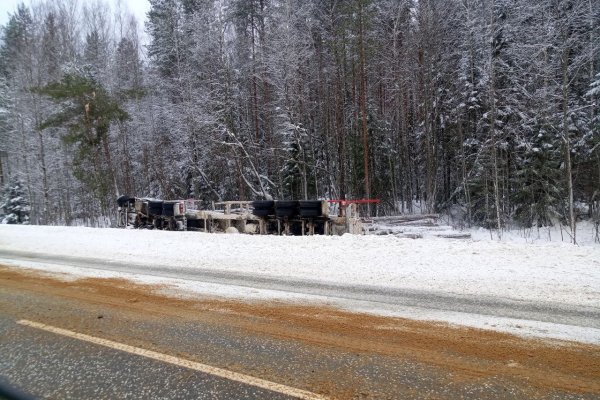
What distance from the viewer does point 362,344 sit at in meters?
4.27

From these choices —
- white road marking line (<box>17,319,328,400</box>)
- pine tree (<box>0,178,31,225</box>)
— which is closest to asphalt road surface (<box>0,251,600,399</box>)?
white road marking line (<box>17,319,328,400</box>)

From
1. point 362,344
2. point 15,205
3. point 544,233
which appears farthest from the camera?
point 15,205

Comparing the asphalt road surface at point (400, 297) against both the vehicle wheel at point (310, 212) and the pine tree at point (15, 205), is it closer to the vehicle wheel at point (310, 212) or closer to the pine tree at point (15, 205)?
the vehicle wheel at point (310, 212)

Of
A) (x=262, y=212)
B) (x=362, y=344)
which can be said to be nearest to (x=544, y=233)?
(x=262, y=212)

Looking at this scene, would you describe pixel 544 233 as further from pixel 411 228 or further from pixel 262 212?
pixel 262 212

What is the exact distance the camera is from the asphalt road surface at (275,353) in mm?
3385

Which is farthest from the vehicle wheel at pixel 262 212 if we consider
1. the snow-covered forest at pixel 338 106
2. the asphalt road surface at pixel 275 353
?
the asphalt road surface at pixel 275 353

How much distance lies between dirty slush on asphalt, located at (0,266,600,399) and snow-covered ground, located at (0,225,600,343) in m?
0.53

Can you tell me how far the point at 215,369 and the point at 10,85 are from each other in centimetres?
4668

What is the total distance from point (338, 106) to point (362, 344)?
24.9 m

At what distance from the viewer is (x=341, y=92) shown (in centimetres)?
2812

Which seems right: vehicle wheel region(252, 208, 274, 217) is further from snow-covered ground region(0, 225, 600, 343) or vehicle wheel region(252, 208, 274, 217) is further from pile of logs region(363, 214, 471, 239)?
pile of logs region(363, 214, 471, 239)

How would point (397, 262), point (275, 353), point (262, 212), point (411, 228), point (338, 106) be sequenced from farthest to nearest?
point (338, 106)
point (411, 228)
point (262, 212)
point (397, 262)
point (275, 353)

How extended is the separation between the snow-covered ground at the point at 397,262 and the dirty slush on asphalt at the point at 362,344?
0.53m
